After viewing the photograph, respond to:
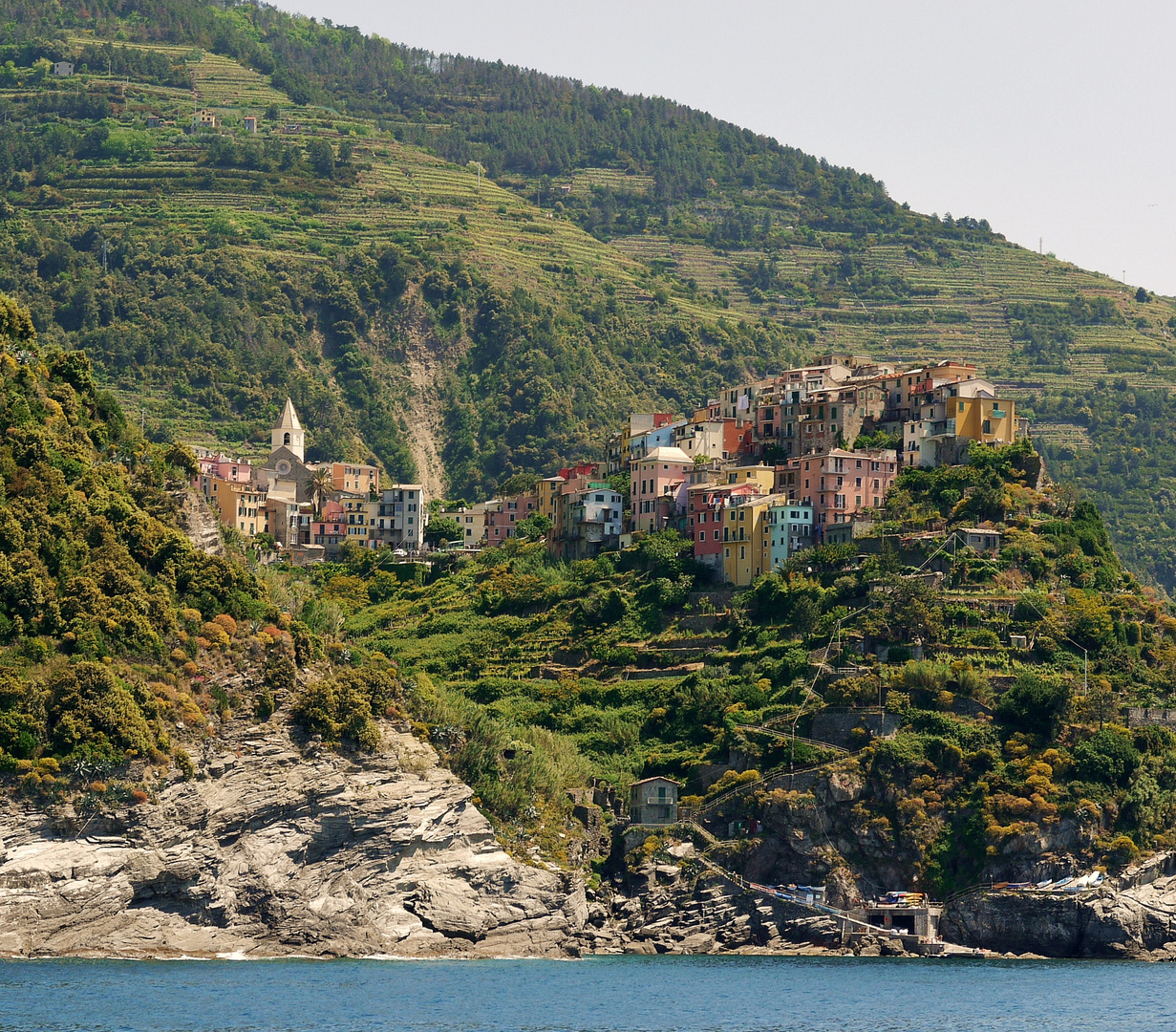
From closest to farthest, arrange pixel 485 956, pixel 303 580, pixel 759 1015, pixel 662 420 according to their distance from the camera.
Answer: pixel 759 1015 < pixel 485 956 < pixel 303 580 < pixel 662 420

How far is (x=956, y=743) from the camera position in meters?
98.7

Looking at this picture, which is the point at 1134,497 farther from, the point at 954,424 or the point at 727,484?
the point at 727,484

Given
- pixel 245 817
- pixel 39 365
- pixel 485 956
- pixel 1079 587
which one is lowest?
pixel 485 956

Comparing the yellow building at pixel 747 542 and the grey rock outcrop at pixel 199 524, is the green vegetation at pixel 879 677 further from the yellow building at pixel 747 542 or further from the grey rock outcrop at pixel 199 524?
the grey rock outcrop at pixel 199 524

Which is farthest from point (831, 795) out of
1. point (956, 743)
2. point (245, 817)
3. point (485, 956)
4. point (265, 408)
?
point (265, 408)

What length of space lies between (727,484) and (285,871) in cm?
4351

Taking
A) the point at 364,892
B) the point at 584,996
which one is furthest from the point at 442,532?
the point at 584,996

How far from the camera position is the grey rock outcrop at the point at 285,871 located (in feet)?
265

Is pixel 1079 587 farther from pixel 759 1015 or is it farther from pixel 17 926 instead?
pixel 17 926

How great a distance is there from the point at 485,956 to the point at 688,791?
50.1 feet

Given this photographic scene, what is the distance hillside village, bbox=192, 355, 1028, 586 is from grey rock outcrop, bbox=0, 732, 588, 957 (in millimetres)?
29557

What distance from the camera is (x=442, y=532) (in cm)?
14425

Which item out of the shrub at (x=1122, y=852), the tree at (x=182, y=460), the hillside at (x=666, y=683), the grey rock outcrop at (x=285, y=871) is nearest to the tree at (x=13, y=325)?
the hillside at (x=666, y=683)

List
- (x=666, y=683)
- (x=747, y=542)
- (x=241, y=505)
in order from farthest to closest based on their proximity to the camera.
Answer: (x=241, y=505) → (x=747, y=542) → (x=666, y=683)
